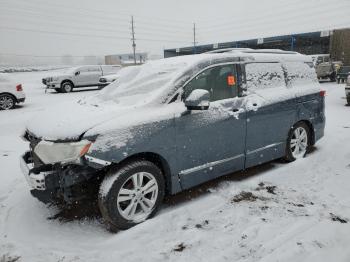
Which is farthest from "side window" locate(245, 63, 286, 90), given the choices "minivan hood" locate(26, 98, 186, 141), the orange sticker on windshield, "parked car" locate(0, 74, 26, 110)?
"parked car" locate(0, 74, 26, 110)

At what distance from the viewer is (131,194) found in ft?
10.9

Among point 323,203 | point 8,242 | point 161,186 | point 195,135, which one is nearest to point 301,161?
point 323,203

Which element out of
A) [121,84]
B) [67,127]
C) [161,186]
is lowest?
[161,186]

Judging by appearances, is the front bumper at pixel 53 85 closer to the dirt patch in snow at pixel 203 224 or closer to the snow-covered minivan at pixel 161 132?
the snow-covered minivan at pixel 161 132

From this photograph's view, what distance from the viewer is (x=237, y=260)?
2746 mm

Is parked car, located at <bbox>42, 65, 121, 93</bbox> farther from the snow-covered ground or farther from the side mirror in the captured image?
the side mirror

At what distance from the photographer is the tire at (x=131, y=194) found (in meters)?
3.15

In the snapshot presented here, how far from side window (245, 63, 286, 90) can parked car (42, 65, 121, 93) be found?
17099 mm

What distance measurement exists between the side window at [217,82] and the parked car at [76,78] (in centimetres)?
1728

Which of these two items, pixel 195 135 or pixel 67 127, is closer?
pixel 67 127

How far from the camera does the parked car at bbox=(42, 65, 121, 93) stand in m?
19.4

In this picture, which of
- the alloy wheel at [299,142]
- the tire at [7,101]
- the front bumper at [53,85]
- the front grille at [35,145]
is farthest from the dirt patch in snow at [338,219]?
the front bumper at [53,85]

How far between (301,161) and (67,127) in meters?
3.86

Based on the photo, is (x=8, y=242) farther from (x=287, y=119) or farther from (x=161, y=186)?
(x=287, y=119)
